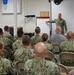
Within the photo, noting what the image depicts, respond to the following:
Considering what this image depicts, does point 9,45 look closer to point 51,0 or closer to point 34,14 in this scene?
point 51,0

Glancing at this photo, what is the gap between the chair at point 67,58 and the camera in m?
4.69

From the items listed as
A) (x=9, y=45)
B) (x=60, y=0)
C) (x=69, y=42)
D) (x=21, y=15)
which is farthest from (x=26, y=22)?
(x=69, y=42)

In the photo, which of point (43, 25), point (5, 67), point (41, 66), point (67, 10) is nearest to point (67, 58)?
point (5, 67)

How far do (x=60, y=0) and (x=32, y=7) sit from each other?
320 centimetres

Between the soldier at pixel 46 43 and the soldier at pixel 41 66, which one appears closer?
the soldier at pixel 41 66

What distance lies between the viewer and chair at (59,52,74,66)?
4688 millimetres

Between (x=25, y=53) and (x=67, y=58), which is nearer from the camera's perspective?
(x=25, y=53)

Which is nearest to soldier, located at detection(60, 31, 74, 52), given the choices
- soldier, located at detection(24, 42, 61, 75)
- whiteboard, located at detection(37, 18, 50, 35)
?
soldier, located at detection(24, 42, 61, 75)

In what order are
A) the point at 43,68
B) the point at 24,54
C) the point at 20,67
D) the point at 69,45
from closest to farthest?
the point at 43,68 → the point at 20,67 → the point at 24,54 → the point at 69,45

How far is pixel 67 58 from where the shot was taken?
188 inches

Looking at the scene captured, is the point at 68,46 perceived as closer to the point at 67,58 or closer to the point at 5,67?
the point at 67,58

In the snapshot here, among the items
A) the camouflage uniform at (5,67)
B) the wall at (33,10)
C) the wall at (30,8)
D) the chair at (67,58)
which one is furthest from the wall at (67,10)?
the camouflage uniform at (5,67)

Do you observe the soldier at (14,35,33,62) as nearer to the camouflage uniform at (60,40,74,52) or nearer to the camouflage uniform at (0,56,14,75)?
the camouflage uniform at (0,56,14,75)

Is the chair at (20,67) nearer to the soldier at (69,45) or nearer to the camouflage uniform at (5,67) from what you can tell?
the camouflage uniform at (5,67)
